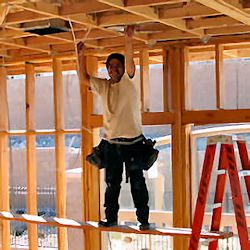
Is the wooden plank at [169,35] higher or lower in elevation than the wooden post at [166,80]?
higher

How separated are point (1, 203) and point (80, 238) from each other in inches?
92.5

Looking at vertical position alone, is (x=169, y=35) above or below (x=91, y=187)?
above

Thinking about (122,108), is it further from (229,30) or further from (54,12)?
(229,30)

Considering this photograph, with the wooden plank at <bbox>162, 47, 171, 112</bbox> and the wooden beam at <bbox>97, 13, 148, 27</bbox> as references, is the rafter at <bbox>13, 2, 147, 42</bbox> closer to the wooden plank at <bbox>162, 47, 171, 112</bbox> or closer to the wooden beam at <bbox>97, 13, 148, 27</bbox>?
the wooden beam at <bbox>97, 13, 148, 27</bbox>

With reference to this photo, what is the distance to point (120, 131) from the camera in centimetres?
406

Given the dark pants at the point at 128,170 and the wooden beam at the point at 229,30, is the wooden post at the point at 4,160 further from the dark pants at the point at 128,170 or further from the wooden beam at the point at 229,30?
the wooden beam at the point at 229,30

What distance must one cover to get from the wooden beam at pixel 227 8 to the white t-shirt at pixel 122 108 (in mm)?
865

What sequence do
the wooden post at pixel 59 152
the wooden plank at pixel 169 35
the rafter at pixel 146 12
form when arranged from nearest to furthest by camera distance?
1. the rafter at pixel 146 12
2. the wooden plank at pixel 169 35
3. the wooden post at pixel 59 152

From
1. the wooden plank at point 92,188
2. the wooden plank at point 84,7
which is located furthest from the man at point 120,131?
the wooden plank at point 92,188

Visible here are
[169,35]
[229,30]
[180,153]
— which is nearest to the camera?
[229,30]

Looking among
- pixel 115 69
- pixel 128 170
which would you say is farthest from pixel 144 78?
pixel 128 170

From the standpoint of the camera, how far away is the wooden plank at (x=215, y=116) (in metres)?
4.68

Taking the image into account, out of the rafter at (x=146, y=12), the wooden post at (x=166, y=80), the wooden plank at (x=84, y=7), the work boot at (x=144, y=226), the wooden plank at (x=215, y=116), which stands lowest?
the work boot at (x=144, y=226)

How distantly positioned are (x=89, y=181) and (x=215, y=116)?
54.9 inches
